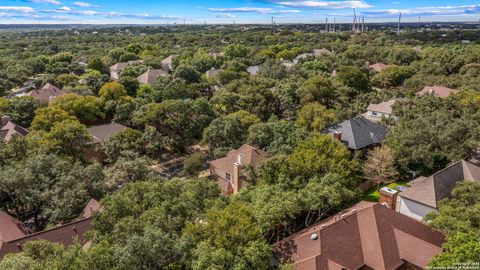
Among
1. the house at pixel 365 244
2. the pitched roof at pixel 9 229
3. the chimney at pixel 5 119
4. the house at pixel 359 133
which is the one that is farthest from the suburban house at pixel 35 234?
the chimney at pixel 5 119

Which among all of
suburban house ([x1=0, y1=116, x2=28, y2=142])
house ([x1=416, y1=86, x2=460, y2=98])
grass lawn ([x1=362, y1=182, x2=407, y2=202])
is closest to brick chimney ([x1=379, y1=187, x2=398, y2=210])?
grass lawn ([x1=362, y1=182, x2=407, y2=202])

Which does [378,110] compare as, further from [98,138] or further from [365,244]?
[98,138]

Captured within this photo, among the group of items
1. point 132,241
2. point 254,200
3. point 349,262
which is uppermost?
point 132,241

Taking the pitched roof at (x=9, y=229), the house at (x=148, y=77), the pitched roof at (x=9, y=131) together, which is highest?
the house at (x=148, y=77)

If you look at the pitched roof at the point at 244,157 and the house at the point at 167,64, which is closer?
the pitched roof at the point at 244,157

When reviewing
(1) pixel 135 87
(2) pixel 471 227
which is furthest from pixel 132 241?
(1) pixel 135 87

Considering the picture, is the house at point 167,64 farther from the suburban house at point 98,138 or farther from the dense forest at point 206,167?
the suburban house at point 98,138

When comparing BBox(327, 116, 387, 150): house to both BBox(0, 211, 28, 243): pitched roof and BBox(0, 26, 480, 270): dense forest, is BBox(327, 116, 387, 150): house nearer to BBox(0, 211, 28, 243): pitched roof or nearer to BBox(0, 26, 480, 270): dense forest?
BBox(0, 26, 480, 270): dense forest

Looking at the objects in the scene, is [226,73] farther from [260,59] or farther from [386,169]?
[386,169]
